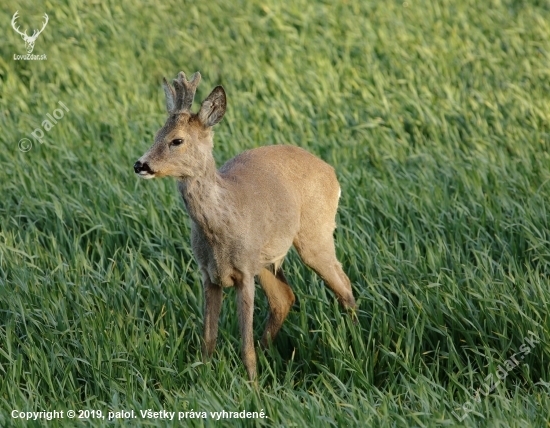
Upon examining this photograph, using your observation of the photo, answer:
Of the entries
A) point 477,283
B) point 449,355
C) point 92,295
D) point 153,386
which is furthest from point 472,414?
point 92,295

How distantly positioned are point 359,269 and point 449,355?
119 centimetres

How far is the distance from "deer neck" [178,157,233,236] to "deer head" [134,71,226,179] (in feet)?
0.12

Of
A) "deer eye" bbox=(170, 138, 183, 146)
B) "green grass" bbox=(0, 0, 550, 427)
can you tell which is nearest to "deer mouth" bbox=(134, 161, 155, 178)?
"deer eye" bbox=(170, 138, 183, 146)

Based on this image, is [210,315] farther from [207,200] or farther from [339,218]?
[339,218]

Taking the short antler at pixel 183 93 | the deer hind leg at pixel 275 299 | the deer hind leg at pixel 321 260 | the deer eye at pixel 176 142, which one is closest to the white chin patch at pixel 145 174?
the deer eye at pixel 176 142

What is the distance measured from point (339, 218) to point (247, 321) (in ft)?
6.05

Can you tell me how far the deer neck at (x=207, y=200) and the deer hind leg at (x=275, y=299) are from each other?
73 centimetres

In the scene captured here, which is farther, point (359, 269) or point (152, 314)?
point (359, 269)

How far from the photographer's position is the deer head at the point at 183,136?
4.89 m

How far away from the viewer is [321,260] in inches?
233

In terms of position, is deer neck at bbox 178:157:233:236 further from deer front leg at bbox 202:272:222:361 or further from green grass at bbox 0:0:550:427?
green grass at bbox 0:0:550:427

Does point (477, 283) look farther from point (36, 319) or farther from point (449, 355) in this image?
point (36, 319)

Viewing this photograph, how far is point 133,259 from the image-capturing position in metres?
6.31

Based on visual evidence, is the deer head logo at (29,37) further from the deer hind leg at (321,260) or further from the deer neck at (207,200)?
the deer neck at (207,200)
